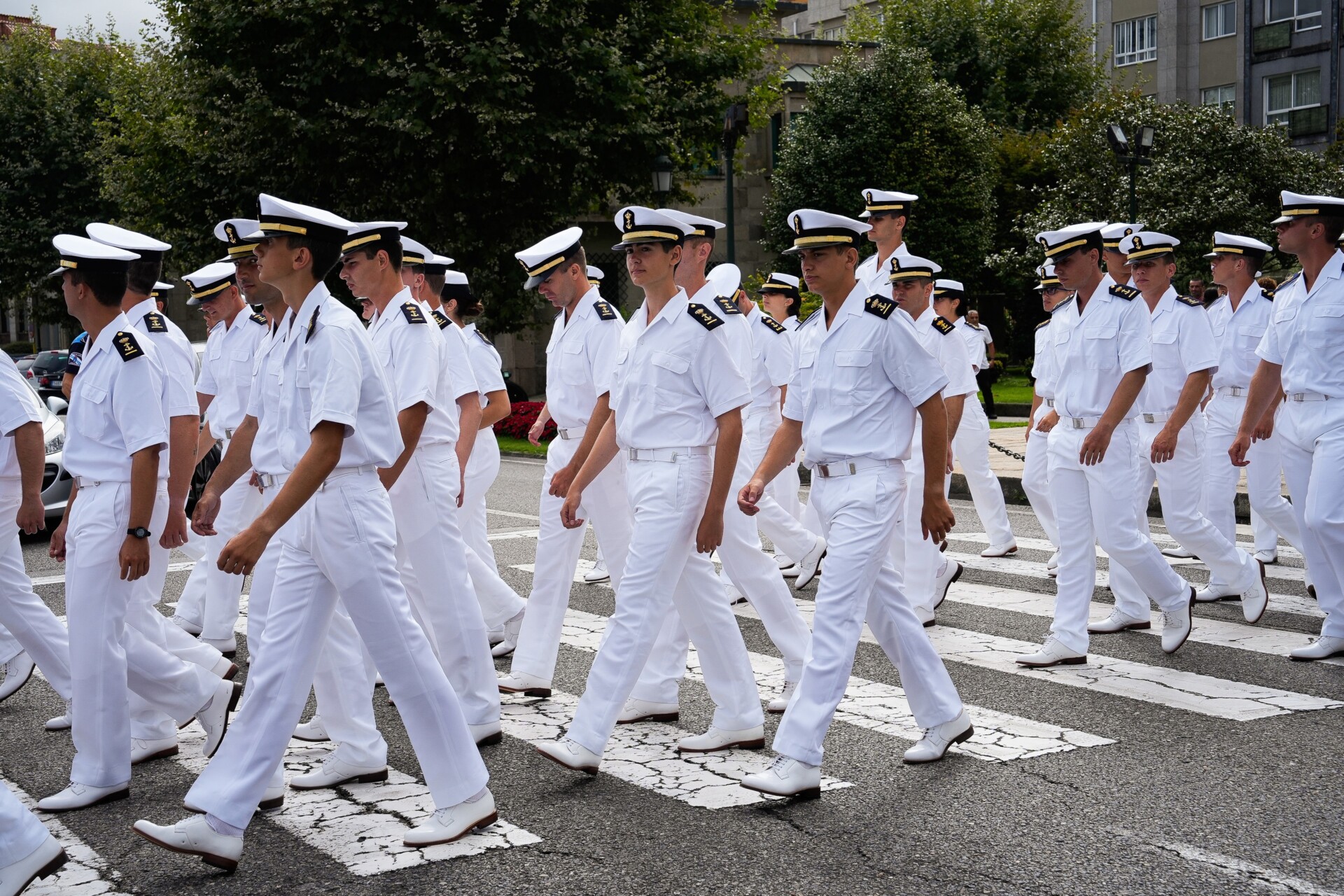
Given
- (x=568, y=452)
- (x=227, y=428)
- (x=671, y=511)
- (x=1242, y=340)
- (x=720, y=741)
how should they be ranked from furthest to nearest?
1. (x=1242, y=340)
2. (x=227, y=428)
3. (x=568, y=452)
4. (x=720, y=741)
5. (x=671, y=511)

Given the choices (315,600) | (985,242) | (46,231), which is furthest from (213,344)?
(46,231)

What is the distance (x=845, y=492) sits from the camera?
5.26m

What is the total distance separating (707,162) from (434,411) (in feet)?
76.9

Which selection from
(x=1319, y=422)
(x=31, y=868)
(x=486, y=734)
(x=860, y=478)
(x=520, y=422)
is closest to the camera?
(x=31, y=868)

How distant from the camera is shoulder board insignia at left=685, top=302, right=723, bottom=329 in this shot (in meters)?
5.54

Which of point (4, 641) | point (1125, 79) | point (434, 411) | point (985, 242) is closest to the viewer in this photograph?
point (434, 411)

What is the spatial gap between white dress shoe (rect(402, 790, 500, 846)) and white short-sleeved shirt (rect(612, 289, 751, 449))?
1.55 m

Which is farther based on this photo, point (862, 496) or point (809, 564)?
point (809, 564)

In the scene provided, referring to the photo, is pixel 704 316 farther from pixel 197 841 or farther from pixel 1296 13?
pixel 1296 13

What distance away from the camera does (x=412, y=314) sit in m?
6.04

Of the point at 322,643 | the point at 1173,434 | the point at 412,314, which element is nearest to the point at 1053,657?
the point at 1173,434

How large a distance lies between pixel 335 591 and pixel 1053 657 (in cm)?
382

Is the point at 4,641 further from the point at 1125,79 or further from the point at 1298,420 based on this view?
the point at 1125,79

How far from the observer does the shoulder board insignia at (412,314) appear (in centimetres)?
602
